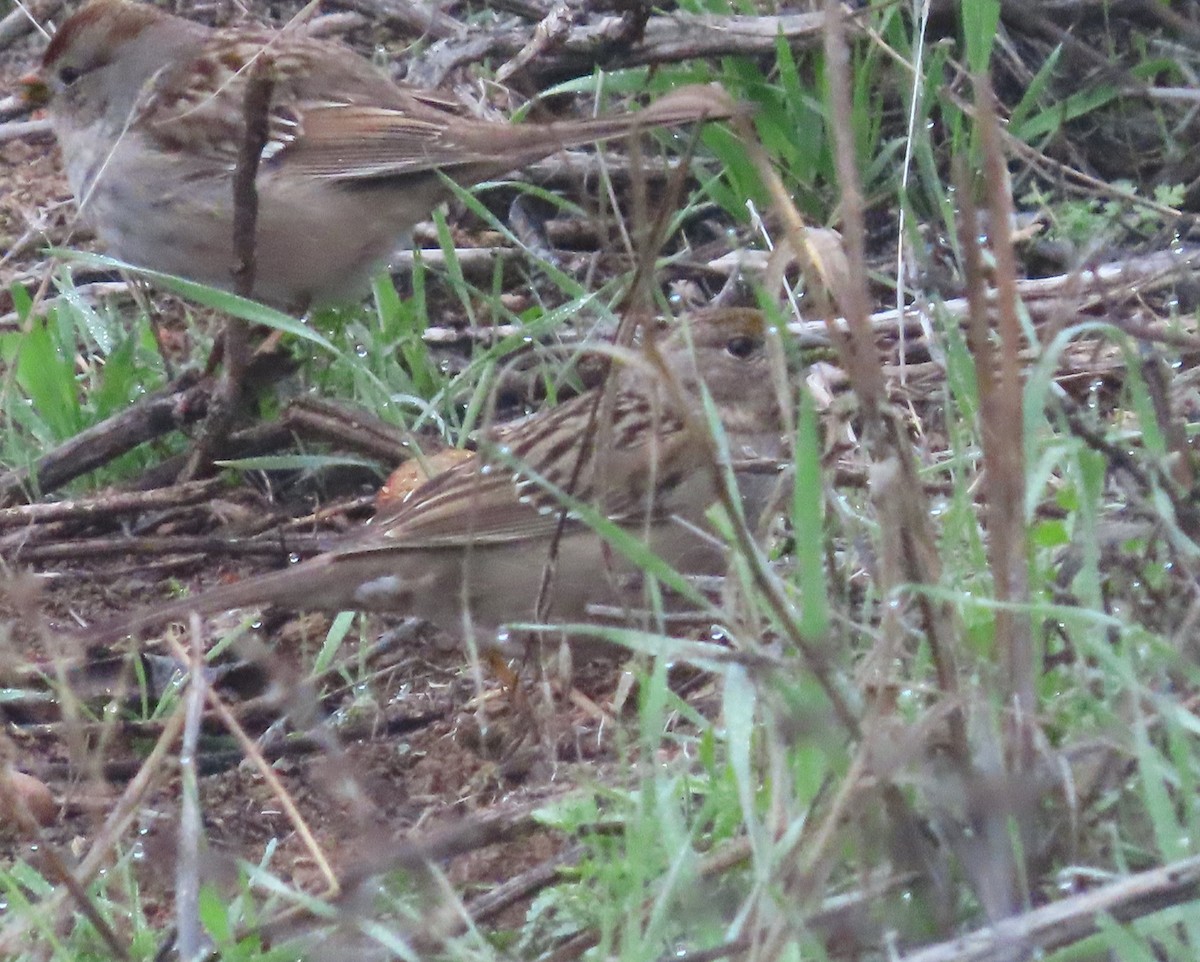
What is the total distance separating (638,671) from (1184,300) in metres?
1.96

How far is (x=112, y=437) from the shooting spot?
4227mm

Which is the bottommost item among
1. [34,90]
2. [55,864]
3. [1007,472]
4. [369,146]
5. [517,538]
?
[517,538]

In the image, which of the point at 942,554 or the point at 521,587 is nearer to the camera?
the point at 942,554

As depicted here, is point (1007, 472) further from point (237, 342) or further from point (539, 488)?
point (237, 342)

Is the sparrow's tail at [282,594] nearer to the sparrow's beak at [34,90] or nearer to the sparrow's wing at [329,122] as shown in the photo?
the sparrow's wing at [329,122]

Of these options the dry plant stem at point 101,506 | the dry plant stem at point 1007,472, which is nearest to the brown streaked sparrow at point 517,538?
the dry plant stem at point 101,506

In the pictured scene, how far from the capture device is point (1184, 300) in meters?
3.86

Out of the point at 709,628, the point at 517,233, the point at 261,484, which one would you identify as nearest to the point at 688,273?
the point at 517,233

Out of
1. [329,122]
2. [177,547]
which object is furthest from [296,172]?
[177,547]

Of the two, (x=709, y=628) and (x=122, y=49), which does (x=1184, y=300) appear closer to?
(x=709, y=628)

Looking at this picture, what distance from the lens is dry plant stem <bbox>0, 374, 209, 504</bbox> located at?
413cm

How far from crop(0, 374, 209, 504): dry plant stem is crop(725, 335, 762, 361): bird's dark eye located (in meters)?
1.29

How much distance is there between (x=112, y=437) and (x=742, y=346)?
1530 mm

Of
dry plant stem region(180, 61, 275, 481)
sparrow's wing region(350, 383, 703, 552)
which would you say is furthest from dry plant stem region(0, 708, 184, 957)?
dry plant stem region(180, 61, 275, 481)
